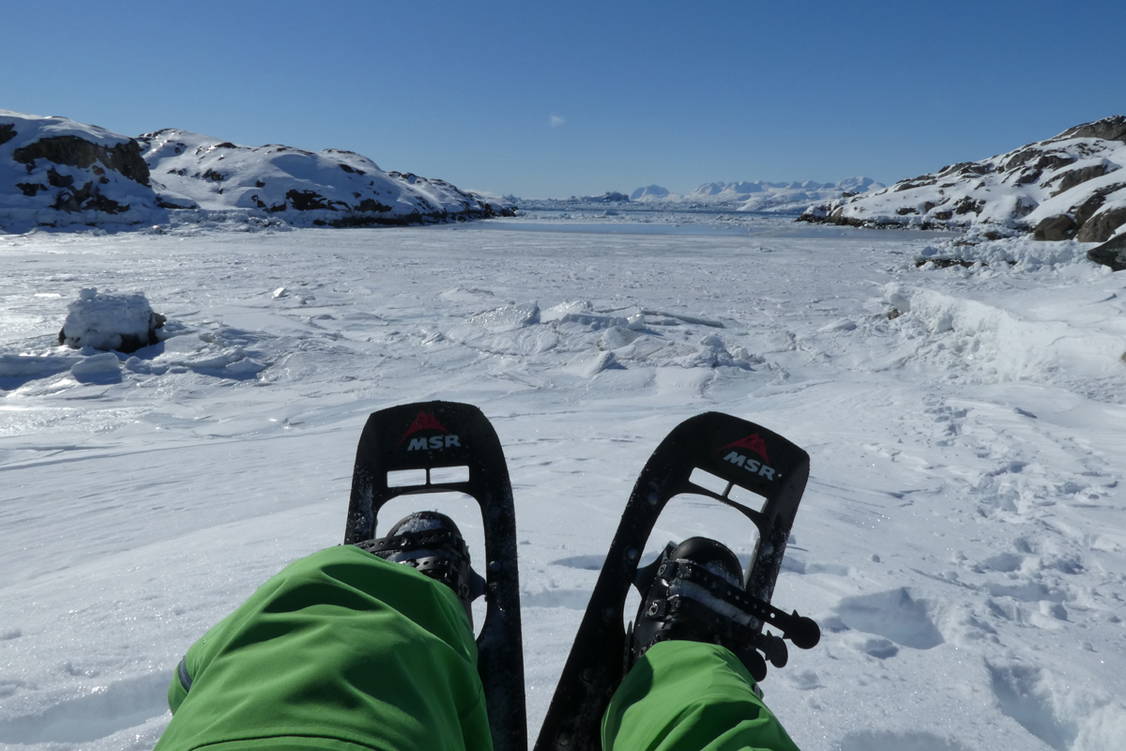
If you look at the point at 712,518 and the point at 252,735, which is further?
the point at 712,518

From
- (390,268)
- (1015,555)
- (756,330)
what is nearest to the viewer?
(1015,555)


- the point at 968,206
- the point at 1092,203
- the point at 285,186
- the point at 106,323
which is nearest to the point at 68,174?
the point at 285,186

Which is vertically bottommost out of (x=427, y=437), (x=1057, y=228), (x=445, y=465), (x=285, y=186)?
(x=445, y=465)

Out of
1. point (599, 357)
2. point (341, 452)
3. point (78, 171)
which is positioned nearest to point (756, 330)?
point (599, 357)

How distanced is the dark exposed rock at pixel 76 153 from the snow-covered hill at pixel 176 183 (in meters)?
0.05

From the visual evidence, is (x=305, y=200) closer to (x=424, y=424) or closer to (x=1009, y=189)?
(x=1009, y=189)

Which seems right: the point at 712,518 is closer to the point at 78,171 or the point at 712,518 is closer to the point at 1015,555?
the point at 1015,555

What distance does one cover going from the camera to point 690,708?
1.03 m

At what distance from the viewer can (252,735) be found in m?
0.71

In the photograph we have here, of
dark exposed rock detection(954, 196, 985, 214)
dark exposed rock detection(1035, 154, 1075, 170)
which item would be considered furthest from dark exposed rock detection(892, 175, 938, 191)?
dark exposed rock detection(954, 196, 985, 214)

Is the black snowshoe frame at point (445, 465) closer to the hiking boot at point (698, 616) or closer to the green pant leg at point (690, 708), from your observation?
the hiking boot at point (698, 616)

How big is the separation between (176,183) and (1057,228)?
46512mm

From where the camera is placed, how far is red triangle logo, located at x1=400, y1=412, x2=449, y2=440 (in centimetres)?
227

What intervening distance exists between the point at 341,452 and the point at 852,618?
2.65 m
